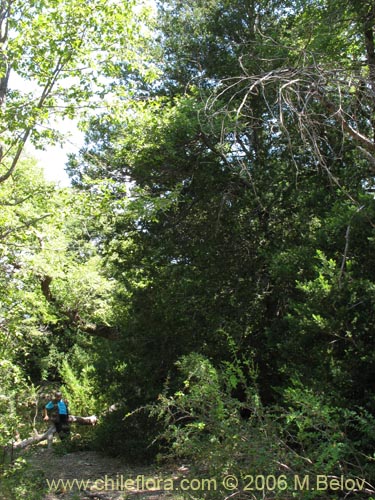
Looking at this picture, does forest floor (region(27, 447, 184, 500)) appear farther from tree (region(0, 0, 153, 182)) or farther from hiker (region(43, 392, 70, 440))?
tree (region(0, 0, 153, 182))

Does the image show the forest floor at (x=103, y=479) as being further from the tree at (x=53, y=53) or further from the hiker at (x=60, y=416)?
the tree at (x=53, y=53)

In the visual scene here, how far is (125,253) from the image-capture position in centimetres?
915

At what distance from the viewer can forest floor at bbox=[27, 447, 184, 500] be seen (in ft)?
22.4

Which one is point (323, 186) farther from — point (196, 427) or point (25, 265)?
point (25, 265)

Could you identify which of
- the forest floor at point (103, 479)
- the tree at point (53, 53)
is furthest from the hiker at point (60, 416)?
the tree at point (53, 53)

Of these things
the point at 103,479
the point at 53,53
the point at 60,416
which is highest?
the point at 53,53

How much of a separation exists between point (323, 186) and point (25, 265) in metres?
5.16

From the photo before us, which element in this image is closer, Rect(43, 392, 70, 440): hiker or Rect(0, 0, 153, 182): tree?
Rect(0, 0, 153, 182): tree

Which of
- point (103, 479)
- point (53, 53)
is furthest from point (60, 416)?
point (53, 53)

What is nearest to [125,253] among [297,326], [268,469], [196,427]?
[297,326]

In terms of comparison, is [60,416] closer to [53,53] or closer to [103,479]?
[103,479]

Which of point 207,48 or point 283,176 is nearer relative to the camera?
point 283,176

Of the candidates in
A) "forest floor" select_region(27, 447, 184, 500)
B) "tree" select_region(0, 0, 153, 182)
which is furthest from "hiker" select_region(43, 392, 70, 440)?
"tree" select_region(0, 0, 153, 182)

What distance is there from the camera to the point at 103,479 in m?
7.73
